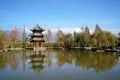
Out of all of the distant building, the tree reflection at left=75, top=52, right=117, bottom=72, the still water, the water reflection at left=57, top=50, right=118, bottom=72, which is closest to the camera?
the still water

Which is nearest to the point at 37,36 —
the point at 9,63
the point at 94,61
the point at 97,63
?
the point at 9,63

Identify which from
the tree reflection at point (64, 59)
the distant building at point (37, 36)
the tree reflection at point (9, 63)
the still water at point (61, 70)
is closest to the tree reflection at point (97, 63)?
the still water at point (61, 70)

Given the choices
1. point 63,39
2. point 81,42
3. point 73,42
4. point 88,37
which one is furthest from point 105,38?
point 63,39

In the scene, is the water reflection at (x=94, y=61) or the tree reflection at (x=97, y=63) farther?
the water reflection at (x=94, y=61)

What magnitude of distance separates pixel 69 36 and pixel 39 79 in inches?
2346

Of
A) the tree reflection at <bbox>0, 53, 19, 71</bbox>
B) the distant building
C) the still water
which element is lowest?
the still water

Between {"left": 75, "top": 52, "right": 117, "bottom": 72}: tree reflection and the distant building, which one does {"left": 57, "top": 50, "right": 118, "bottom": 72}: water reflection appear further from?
the distant building

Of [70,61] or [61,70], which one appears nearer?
[61,70]

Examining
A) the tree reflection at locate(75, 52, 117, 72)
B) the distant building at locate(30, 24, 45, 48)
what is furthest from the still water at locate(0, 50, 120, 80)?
the distant building at locate(30, 24, 45, 48)

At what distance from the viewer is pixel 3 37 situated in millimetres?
46250

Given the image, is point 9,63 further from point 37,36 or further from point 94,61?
→ point 37,36

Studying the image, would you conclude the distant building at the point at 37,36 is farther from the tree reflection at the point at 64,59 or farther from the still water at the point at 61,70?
the still water at the point at 61,70

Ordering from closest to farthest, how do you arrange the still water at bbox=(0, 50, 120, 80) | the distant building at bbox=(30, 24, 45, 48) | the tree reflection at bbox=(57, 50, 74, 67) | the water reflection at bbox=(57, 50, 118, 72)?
1. the still water at bbox=(0, 50, 120, 80)
2. the water reflection at bbox=(57, 50, 118, 72)
3. the tree reflection at bbox=(57, 50, 74, 67)
4. the distant building at bbox=(30, 24, 45, 48)

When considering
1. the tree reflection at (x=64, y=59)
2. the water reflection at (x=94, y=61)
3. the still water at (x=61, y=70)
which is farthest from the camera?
the tree reflection at (x=64, y=59)
